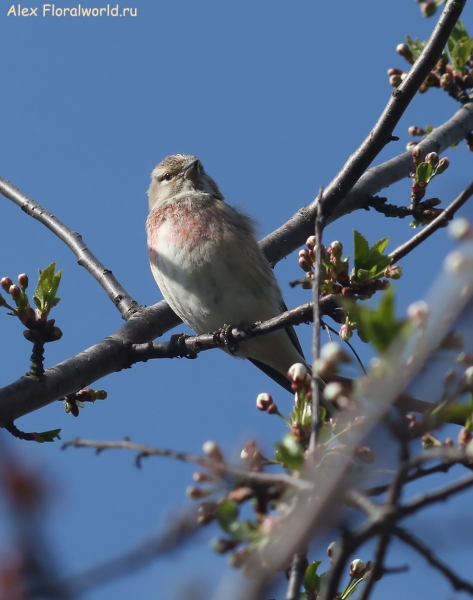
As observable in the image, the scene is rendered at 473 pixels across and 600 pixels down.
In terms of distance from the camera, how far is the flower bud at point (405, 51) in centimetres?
705

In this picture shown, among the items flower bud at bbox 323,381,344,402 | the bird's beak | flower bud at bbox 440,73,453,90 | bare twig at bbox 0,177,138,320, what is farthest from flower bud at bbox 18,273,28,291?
flower bud at bbox 440,73,453,90

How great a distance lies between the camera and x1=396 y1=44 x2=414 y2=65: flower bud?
705cm

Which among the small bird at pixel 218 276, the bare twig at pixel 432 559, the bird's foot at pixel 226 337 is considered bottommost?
the bare twig at pixel 432 559

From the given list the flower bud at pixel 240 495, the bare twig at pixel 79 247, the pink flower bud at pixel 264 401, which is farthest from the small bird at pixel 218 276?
the flower bud at pixel 240 495

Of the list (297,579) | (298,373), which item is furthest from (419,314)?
(298,373)

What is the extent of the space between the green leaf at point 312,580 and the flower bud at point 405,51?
17.3 ft

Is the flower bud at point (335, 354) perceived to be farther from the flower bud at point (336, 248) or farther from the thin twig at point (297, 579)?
the flower bud at point (336, 248)

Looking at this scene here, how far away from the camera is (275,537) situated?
1944 millimetres

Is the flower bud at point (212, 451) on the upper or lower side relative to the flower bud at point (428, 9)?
lower

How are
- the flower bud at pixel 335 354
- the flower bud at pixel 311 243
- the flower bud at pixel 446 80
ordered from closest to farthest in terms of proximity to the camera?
the flower bud at pixel 335 354 < the flower bud at pixel 311 243 < the flower bud at pixel 446 80

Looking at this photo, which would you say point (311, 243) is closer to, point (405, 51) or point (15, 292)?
point (15, 292)

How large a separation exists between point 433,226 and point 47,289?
93.1 inches

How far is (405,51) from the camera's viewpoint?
278 inches

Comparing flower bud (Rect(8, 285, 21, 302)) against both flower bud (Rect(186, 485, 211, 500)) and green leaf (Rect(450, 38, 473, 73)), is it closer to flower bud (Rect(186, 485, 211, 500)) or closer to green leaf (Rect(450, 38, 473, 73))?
flower bud (Rect(186, 485, 211, 500))
